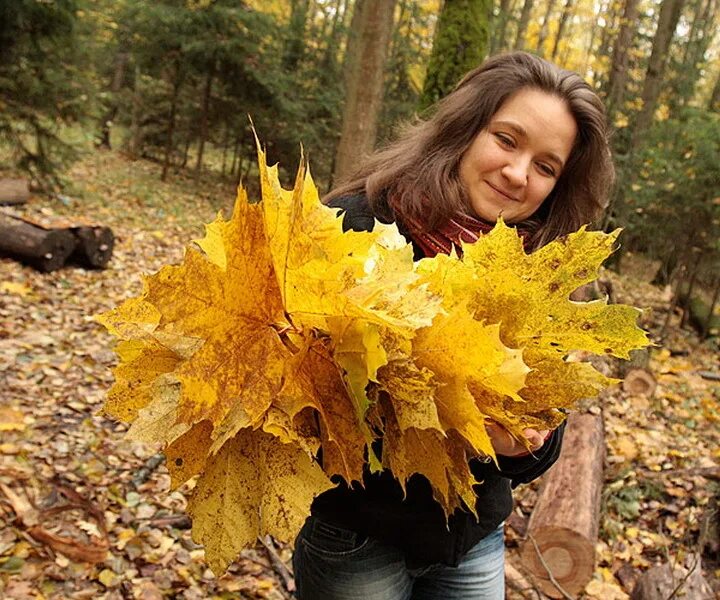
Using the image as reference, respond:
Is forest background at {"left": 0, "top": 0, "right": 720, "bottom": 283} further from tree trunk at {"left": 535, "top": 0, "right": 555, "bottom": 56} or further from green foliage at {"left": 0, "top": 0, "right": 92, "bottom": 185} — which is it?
tree trunk at {"left": 535, "top": 0, "right": 555, "bottom": 56}

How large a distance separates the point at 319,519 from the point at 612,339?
0.88 meters

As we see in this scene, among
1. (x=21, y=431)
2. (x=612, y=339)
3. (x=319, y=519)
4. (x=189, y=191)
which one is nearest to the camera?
(x=612, y=339)

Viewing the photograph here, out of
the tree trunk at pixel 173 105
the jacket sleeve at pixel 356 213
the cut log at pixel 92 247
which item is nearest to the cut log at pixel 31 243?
the cut log at pixel 92 247

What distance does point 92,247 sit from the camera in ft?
20.1

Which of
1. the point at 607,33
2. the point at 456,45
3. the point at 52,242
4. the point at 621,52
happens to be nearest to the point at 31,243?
the point at 52,242

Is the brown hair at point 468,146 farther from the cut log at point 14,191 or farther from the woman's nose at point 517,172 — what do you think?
the cut log at point 14,191

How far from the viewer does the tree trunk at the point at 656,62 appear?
1030cm

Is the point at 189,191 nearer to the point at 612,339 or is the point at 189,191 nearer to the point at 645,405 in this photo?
the point at 645,405

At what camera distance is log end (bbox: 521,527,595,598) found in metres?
3.00

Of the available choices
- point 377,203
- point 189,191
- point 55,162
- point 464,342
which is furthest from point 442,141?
point 189,191

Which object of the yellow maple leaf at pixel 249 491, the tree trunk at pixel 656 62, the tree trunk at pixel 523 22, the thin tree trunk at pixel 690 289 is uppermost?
the tree trunk at pixel 523 22

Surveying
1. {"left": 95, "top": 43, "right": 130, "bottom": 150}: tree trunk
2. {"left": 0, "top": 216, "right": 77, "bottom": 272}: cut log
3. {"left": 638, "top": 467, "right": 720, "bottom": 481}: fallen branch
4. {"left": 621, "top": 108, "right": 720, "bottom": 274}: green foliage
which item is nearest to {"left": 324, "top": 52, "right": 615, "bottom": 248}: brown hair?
{"left": 638, "top": 467, "right": 720, "bottom": 481}: fallen branch

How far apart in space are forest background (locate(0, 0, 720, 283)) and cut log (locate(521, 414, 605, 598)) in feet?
8.48

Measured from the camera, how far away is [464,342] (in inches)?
29.5
